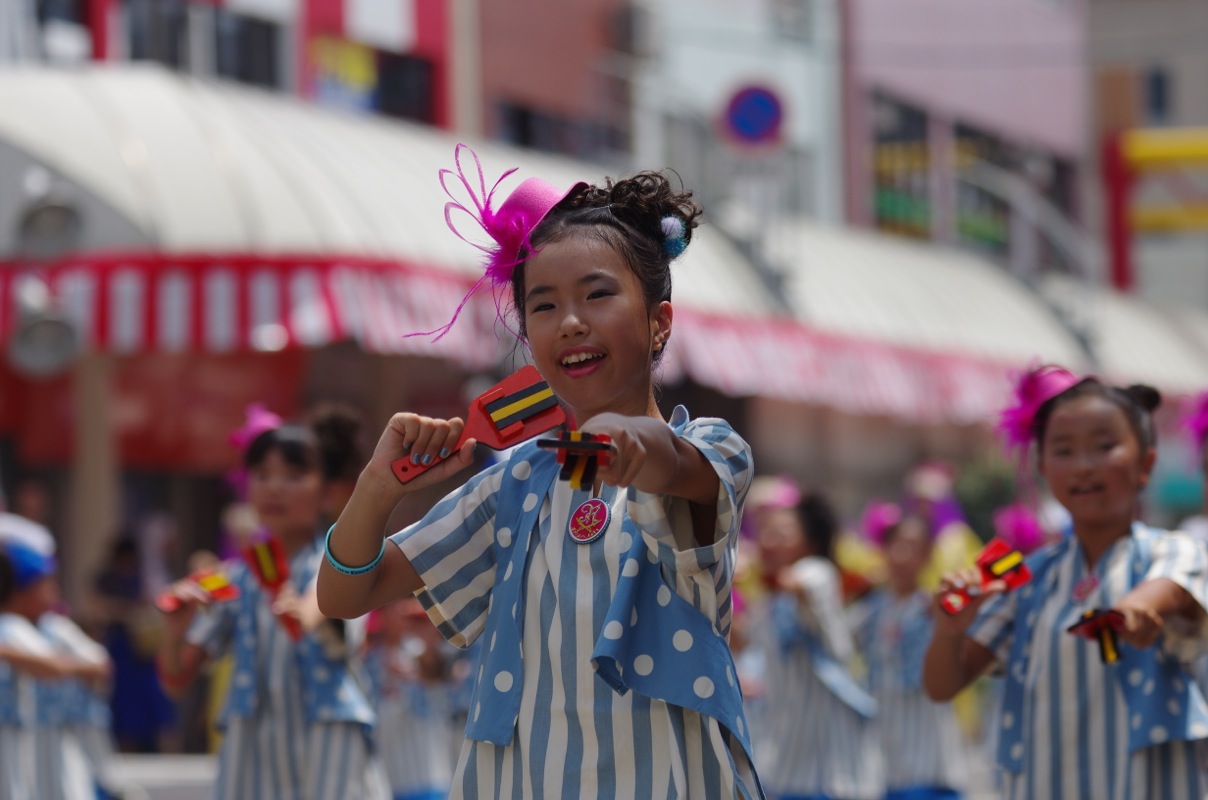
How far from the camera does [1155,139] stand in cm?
3053

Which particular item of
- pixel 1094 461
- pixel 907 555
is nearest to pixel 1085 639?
pixel 1094 461

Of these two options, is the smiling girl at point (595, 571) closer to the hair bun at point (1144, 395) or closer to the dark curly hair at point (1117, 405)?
the dark curly hair at point (1117, 405)

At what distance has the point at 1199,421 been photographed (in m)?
6.01

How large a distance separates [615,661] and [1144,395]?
7.41ft

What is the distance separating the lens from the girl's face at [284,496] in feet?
19.2

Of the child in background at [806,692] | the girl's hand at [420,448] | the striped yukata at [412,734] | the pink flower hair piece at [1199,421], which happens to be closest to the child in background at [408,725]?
the striped yukata at [412,734]

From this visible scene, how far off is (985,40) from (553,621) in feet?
83.8

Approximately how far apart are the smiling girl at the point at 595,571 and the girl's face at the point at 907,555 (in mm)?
6757

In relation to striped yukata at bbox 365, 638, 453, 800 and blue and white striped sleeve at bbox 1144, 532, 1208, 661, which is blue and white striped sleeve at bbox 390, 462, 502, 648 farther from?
striped yukata at bbox 365, 638, 453, 800

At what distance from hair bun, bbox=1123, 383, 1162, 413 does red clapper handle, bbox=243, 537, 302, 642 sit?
2193mm

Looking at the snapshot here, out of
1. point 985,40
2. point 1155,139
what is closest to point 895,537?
point 985,40

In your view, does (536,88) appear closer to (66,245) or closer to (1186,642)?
(66,245)

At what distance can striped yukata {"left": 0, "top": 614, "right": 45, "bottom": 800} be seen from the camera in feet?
22.7

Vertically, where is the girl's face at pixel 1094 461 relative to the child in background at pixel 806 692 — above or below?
above
